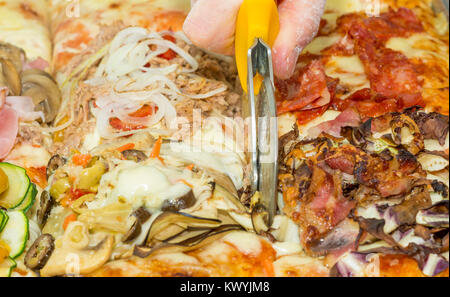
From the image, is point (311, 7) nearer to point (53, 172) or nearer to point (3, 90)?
point (53, 172)

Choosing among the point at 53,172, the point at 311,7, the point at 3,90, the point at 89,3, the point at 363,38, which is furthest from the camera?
the point at 89,3

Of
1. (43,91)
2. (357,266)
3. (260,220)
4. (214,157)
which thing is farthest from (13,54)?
(357,266)

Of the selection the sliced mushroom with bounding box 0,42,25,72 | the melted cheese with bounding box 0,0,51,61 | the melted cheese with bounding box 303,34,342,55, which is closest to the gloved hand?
the melted cheese with bounding box 303,34,342,55

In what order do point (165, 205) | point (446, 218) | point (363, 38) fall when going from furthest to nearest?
point (363, 38) < point (165, 205) < point (446, 218)

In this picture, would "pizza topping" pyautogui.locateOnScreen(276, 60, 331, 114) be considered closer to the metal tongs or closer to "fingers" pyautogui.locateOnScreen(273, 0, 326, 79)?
"fingers" pyautogui.locateOnScreen(273, 0, 326, 79)

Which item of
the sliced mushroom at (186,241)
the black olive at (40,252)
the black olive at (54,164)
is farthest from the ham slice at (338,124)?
the black olive at (40,252)

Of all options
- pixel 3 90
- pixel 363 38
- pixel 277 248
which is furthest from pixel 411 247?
pixel 3 90
